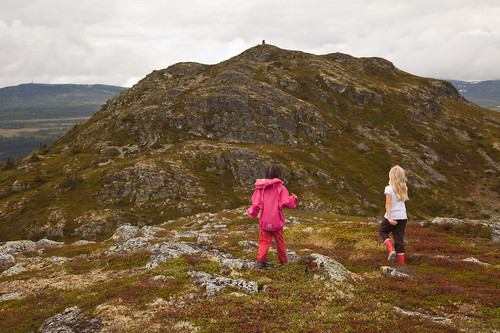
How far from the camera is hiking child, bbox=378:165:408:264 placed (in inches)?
602

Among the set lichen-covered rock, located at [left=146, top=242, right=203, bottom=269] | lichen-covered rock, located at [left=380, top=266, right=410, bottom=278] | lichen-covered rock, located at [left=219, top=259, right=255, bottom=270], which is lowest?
lichen-covered rock, located at [left=146, top=242, right=203, bottom=269]

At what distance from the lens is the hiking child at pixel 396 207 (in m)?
15.3

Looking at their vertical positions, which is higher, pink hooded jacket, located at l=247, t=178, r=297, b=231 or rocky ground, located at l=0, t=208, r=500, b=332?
pink hooded jacket, located at l=247, t=178, r=297, b=231

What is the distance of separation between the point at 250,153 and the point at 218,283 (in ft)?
335

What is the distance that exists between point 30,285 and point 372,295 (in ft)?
65.3

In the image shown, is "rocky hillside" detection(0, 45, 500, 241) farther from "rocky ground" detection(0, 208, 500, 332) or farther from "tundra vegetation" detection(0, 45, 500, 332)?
"rocky ground" detection(0, 208, 500, 332)

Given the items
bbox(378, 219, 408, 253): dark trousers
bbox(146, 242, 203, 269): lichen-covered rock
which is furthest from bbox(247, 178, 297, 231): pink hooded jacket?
bbox(146, 242, 203, 269): lichen-covered rock

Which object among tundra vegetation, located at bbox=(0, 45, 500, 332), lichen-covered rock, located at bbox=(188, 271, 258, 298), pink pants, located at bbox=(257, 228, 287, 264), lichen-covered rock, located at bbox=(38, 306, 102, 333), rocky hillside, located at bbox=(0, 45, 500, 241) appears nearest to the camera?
lichen-covered rock, located at bbox=(38, 306, 102, 333)

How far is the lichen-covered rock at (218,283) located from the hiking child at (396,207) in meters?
8.81

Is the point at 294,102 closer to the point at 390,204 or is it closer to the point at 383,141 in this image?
the point at 383,141

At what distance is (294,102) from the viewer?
493ft

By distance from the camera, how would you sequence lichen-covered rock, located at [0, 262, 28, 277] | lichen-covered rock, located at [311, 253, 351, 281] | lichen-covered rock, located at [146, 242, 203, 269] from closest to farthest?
lichen-covered rock, located at [311, 253, 351, 281], lichen-covered rock, located at [146, 242, 203, 269], lichen-covered rock, located at [0, 262, 28, 277]

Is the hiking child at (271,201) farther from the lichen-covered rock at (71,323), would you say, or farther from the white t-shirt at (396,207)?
the lichen-covered rock at (71,323)

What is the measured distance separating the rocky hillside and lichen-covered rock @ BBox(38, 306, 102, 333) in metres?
74.2
